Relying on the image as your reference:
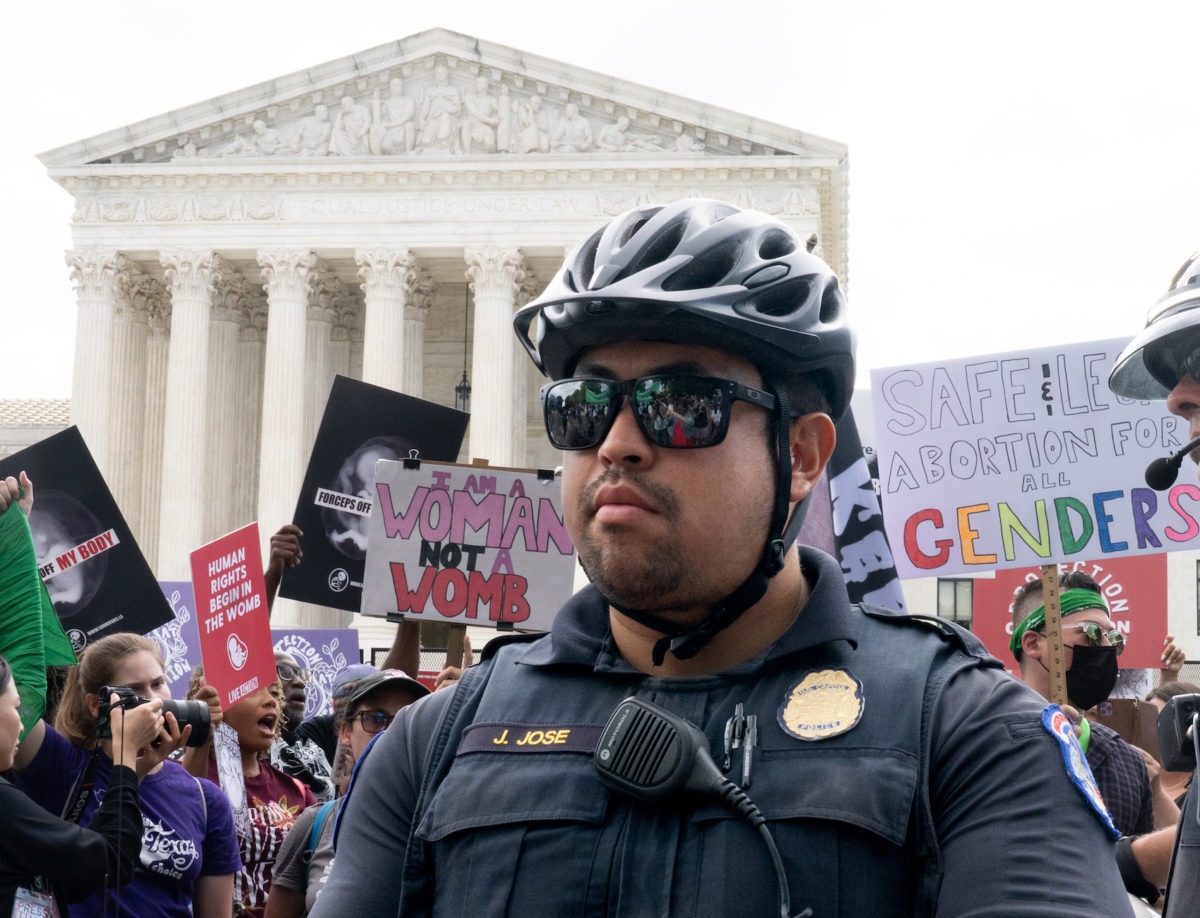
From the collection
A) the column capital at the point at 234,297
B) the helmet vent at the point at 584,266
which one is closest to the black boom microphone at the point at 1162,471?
the helmet vent at the point at 584,266

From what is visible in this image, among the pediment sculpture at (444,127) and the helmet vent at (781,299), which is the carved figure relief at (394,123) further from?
the helmet vent at (781,299)

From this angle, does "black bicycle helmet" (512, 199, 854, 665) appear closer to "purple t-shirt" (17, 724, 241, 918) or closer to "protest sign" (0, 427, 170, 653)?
"purple t-shirt" (17, 724, 241, 918)

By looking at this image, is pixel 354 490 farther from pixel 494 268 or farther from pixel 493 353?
pixel 494 268

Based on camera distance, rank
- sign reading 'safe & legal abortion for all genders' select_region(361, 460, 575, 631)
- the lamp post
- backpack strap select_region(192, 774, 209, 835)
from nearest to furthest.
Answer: backpack strap select_region(192, 774, 209, 835) < sign reading 'safe & legal abortion for all genders' select_region(361, 460, 575, 631) < the lamp post

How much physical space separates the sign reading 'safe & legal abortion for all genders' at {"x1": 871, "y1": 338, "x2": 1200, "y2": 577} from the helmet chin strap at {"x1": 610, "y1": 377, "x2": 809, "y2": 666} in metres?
5.10

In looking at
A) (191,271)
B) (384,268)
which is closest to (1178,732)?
(384,268)

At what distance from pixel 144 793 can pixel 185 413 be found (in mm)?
39536

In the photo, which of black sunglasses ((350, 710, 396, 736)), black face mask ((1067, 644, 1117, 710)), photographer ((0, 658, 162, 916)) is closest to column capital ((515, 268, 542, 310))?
black sunglasses ((350, 710, 396, 736))

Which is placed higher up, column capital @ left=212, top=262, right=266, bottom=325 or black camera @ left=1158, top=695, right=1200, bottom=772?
column capital @ left=212, top=262, right=266, bottom=325

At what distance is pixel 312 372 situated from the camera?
4597 cm

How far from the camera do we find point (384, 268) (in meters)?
44.3

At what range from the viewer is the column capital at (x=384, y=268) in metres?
44.3

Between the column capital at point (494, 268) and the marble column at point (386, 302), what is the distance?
73.6 inches

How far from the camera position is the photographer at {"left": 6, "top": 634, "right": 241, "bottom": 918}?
5.36 metres
